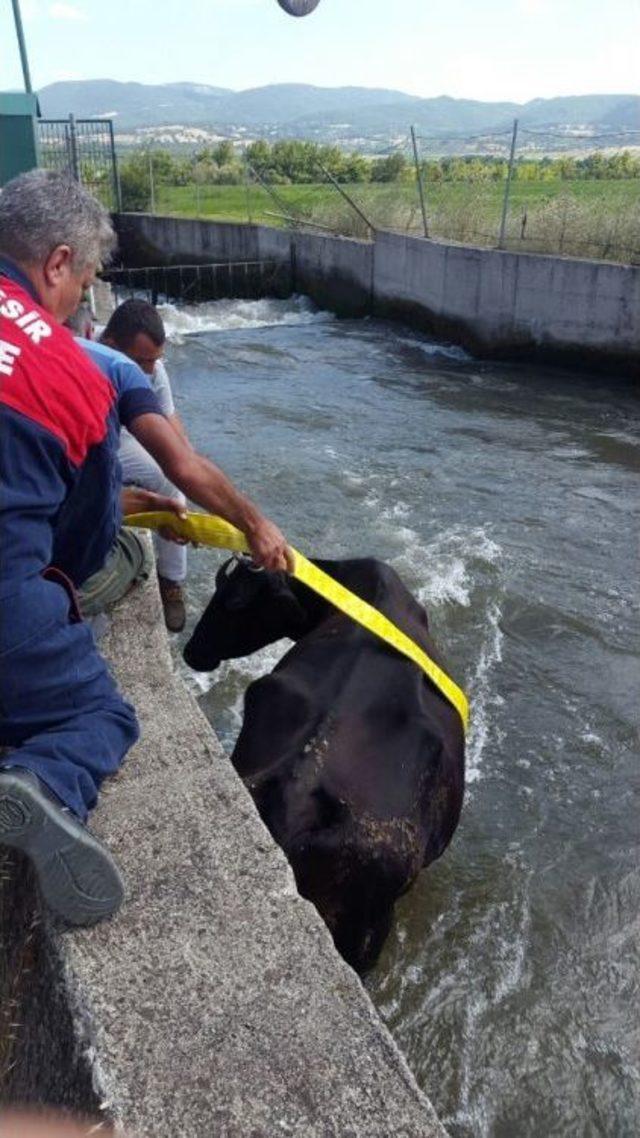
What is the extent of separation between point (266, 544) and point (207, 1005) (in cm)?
135

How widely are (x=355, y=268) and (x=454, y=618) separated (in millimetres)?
15504

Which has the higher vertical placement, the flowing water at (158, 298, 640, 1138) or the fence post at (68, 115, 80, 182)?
the fence post at (68, 115, 80, 182)

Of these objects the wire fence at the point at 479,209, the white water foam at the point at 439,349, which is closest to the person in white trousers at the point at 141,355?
the wire fence at the point at 479,209

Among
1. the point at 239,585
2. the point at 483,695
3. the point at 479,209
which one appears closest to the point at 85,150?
the point at 479,209

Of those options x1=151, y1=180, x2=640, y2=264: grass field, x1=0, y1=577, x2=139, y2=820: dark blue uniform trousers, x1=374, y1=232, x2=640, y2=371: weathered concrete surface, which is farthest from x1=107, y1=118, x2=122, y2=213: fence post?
x1=0, y1=577, x2=139, y2=820: dark blue uniform trousers

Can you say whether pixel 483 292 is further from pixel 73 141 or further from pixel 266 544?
pixel 266 544

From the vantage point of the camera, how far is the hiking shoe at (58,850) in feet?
6.55

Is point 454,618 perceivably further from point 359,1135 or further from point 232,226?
point 232,226

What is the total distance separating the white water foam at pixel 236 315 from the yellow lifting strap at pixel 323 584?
55.1ft

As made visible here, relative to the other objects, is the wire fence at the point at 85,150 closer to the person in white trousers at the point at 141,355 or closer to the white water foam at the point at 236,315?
the white water foam at the point at 236,315

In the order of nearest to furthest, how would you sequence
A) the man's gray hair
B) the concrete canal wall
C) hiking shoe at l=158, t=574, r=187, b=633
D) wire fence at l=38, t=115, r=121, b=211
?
the man's gray hair → hiking shoe at l=158, t=574, r=187, b=633 → the concrete canal wall → wire fence at l=38, t=115, r=121, b=211

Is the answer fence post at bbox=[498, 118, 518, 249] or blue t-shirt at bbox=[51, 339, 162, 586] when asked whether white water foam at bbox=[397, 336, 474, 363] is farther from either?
blue t-shirt at bbox=[51, 339, 162, 586]

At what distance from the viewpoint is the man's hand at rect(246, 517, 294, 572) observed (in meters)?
2.93

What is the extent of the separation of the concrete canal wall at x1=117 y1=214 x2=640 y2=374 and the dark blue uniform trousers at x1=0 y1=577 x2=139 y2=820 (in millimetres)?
14253
